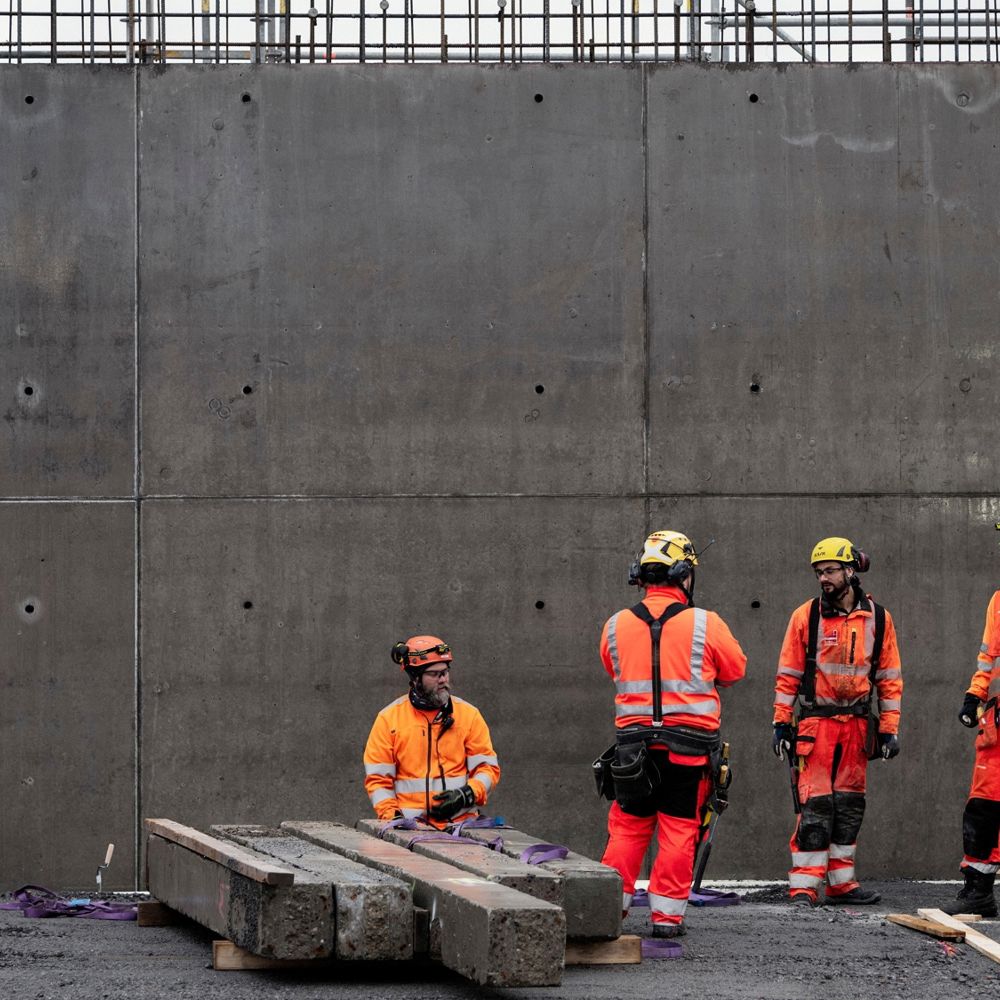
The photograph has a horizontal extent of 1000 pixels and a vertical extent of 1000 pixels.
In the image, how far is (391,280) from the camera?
10258 millimetres

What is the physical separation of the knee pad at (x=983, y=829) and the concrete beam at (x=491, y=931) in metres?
3.08

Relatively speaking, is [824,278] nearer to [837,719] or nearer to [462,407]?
[462,407]

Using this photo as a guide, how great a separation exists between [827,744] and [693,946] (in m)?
1.80

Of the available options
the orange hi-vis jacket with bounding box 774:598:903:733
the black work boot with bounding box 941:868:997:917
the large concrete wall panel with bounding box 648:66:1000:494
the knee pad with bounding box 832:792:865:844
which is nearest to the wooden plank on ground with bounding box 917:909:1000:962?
the black work boot with bounding box 941:868:997:917

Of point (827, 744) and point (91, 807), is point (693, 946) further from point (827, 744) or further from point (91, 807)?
point (91, 807)

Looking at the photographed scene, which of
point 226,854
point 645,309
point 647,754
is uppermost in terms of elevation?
point 645,309

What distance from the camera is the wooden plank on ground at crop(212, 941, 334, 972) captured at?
22.6 ft

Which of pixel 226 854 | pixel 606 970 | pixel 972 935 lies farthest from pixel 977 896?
pixel 226 854

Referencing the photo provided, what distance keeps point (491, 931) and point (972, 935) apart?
2702 millimetres

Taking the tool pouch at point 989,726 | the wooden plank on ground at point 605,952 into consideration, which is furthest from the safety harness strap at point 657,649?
the tool pouch at point 989,726

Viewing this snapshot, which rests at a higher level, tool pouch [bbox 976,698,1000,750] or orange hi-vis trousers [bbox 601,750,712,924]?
tool pouch [bbox 976,698,1000,750]

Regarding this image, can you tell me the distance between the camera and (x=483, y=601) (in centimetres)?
1014

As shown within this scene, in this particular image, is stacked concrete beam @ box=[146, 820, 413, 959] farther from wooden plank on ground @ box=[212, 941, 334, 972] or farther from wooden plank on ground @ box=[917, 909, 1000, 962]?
wooden plank on ground @ box=[917, 909, 1000, 962]

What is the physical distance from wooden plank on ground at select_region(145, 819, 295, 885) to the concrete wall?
1495mm
